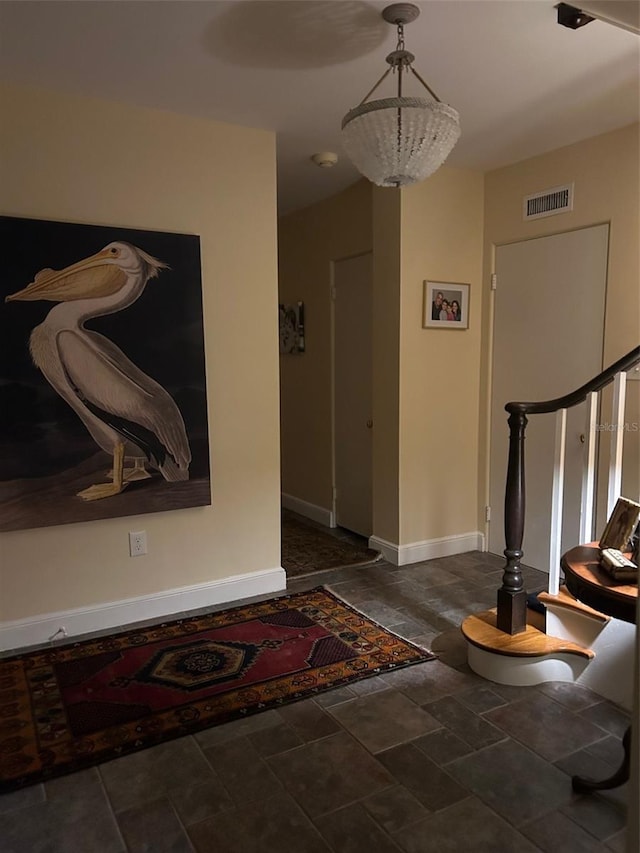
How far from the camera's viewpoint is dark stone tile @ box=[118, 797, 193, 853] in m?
1.73

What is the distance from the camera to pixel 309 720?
7.54ft

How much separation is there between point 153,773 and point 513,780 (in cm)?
115

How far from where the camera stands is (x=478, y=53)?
7.84 ft

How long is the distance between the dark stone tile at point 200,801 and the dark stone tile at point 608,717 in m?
1.34

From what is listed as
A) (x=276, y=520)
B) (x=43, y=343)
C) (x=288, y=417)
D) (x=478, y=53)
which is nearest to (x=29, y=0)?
(x=43, y=343)

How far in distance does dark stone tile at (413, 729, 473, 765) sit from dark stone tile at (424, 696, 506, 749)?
3 centimetres

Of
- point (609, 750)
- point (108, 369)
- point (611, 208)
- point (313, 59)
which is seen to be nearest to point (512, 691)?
point (609, 750)

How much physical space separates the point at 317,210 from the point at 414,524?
2.43 m

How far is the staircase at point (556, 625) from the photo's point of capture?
96.5 inches

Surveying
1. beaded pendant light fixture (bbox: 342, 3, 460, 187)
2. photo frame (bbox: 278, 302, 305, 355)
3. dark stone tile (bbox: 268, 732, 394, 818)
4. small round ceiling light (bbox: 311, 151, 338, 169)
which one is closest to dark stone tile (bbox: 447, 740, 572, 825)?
dark stone tile (bbox: 268, 732, 394, 818)

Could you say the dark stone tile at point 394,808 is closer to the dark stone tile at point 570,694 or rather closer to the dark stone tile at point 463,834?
the dark stone tile at point 463,834

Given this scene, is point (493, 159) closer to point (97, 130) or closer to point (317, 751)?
point (97, 130)

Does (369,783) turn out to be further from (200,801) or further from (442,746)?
(200,801)

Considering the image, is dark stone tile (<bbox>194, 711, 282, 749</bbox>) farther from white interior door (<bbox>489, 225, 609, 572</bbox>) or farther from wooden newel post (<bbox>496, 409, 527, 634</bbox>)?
white interior door (<bbox>489, 225, 609, 572</bbox>)
